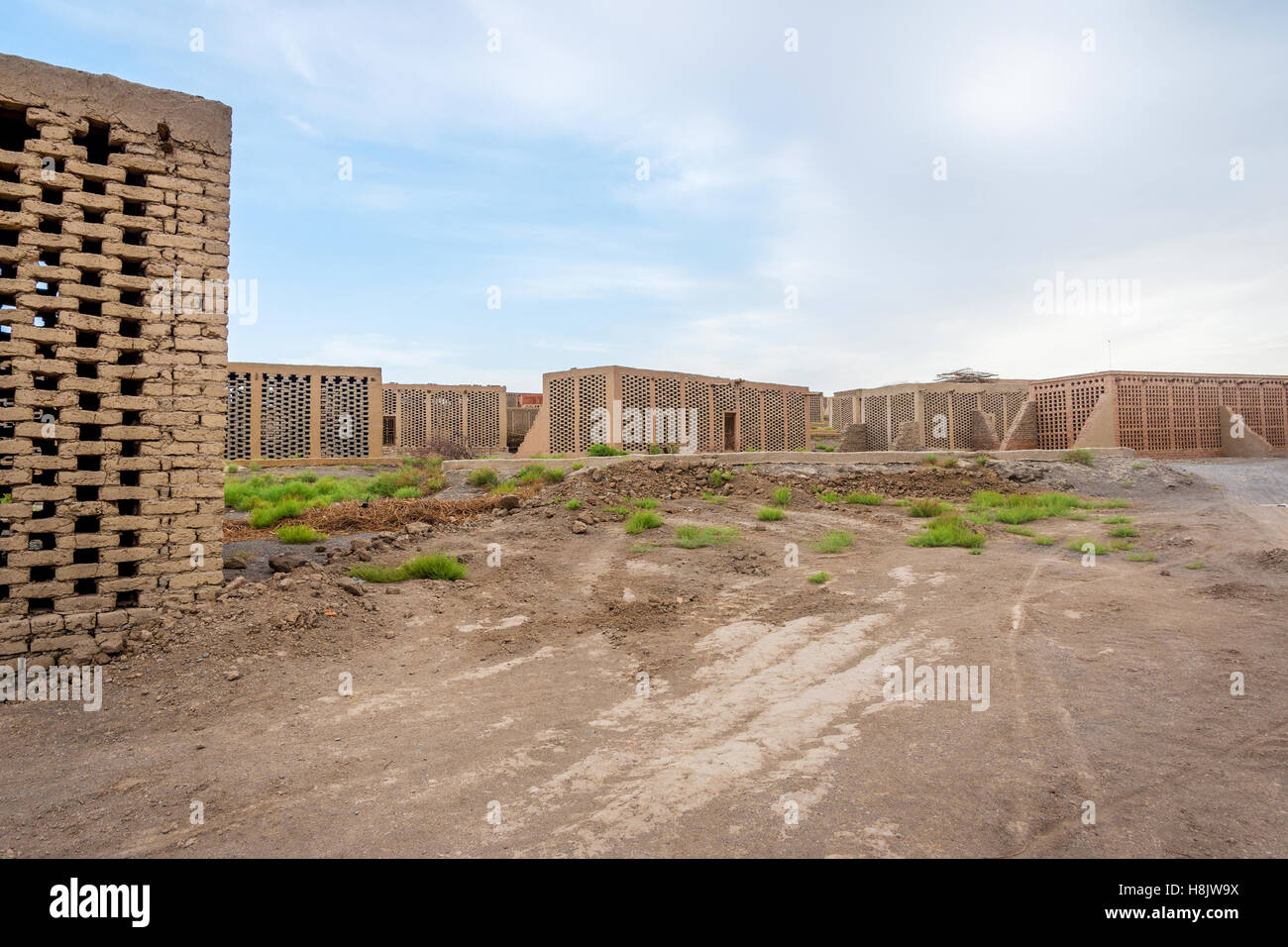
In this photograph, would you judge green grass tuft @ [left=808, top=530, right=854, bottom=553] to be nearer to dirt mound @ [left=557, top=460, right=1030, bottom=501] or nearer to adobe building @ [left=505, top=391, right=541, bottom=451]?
dirt mound @ [left=557, top=460, right=1030, bottom=501]

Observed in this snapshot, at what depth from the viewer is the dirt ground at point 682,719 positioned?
2.79 metres

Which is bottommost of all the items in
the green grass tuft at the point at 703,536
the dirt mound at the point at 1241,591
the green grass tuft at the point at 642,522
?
the dirt mound at the point at 1241,591

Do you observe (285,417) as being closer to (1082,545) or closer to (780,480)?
(780,480)

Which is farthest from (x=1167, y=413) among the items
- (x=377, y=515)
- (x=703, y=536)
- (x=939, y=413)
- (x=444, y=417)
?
(x=444, y=417)

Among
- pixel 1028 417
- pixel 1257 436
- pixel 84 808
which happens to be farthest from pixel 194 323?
pixel 1257 436

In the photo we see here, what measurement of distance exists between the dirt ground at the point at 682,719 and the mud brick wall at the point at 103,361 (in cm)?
67

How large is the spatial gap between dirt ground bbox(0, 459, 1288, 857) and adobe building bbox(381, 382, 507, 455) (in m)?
23.0

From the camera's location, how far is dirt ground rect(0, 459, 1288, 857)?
2.79 m

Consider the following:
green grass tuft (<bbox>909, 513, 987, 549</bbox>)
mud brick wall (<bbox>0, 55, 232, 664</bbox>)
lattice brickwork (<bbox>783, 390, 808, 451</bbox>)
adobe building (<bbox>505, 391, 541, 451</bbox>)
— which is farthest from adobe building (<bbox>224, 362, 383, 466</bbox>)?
green grass tuft (<bbox>909, 513, 987, 549</bbox>)

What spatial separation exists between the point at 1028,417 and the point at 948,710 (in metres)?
22.5

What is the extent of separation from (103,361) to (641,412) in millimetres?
20117

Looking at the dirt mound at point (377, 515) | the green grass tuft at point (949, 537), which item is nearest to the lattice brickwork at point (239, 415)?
the dirt mound at point (377, 515)

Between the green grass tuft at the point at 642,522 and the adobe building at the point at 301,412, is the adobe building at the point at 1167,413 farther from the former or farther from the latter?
the adobe building at the point at 301,412
